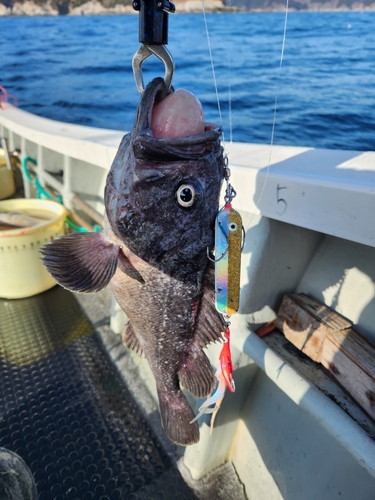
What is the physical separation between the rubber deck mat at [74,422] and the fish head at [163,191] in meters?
2.20

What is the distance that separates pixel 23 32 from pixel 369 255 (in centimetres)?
4914

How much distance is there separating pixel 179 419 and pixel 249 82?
1131 cm

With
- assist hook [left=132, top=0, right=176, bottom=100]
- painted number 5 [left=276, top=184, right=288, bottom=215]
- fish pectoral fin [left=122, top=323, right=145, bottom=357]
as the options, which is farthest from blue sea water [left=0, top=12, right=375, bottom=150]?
fish pectoral fin [left=122, top=323, right=145, bottom=357]

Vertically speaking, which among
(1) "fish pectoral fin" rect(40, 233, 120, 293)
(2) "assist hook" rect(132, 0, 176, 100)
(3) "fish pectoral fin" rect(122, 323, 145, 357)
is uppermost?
(2) "assist hook" rect(132, 0, 176, 100)

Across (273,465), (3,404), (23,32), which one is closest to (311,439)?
(273,465)

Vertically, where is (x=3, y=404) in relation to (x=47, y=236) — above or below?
below

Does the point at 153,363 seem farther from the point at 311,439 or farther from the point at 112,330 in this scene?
the point at 112,330

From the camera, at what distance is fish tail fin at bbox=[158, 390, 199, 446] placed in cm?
161

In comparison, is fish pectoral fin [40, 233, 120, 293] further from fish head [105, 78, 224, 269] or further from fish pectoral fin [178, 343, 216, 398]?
fish pectoral fin [178, 343, 216, 398]

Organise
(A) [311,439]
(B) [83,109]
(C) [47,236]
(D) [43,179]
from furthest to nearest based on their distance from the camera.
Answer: (B) [83,109] → (D) [43,179] → (C) [47,236] → (A) [311,439]

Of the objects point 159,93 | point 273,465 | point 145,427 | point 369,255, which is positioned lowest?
point 145,427

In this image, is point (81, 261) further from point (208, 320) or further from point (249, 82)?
point (249, 82)

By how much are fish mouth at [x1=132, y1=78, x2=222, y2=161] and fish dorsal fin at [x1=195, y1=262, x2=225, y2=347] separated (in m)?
0.53

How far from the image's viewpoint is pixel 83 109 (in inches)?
530
